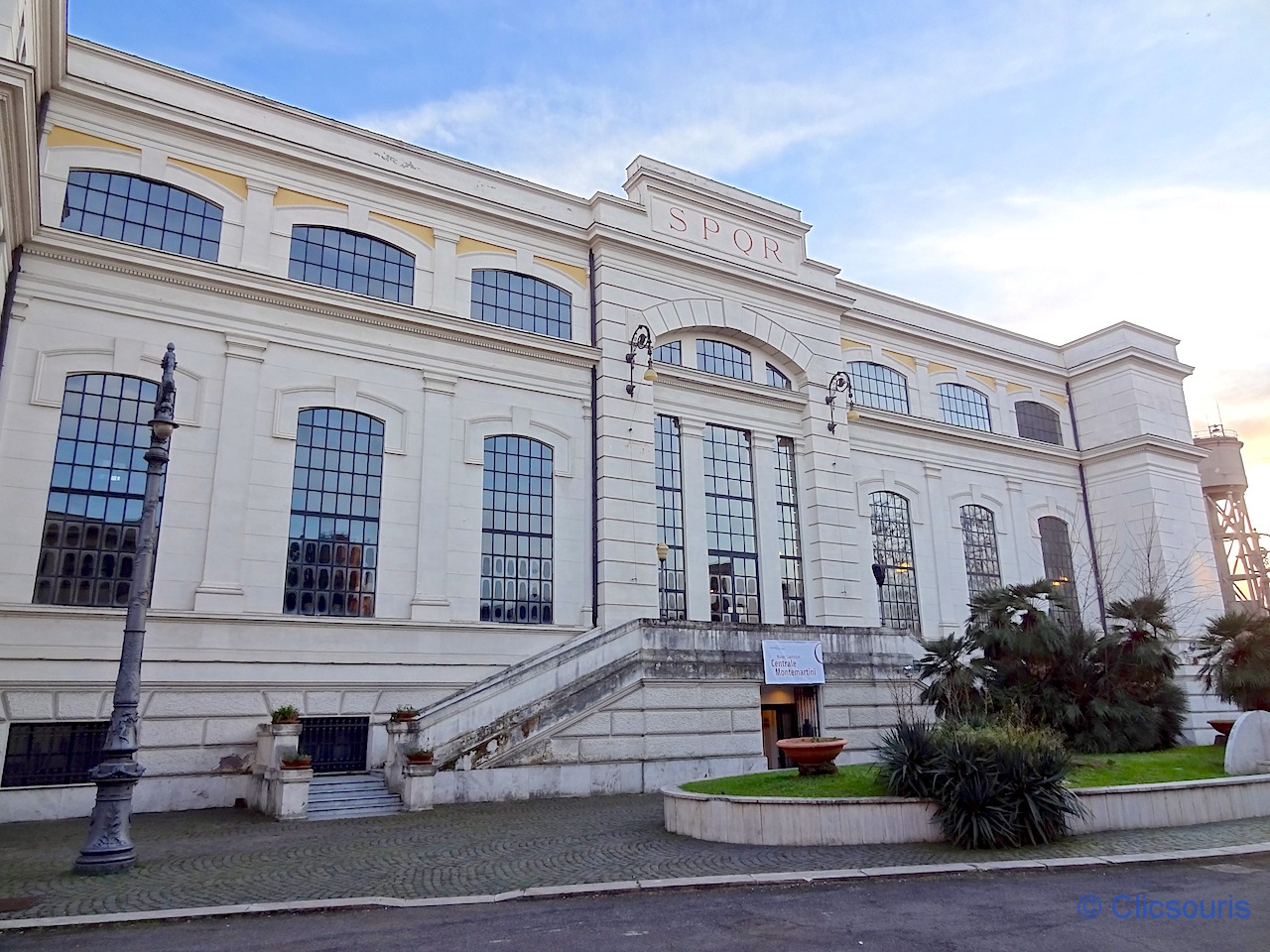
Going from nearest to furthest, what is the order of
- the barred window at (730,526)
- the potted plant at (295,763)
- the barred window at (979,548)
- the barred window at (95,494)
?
the potted plant at (295,763) < the barred window at (95,494) < the barred window at (730,526) < the barred window at (979,548)

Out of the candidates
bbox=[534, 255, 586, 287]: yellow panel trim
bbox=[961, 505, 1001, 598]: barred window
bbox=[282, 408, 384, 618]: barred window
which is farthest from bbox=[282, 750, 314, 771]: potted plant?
bbox=[961, 505, 1001, 598]: barred window

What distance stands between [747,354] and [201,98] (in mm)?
17020

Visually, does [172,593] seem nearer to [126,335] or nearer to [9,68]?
[126,335]

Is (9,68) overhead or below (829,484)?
overhead

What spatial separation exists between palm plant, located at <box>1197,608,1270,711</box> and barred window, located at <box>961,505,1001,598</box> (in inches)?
428

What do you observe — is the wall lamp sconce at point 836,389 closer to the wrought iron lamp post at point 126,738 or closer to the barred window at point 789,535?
the barred window at point 789,535

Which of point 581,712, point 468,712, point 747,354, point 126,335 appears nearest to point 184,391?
point 126,335

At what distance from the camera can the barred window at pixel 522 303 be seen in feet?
78.9

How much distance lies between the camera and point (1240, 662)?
19.8 metres

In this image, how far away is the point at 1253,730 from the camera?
591 inches

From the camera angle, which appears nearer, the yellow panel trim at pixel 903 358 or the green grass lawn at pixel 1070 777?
the green grass lawn at pixel 1070 777
